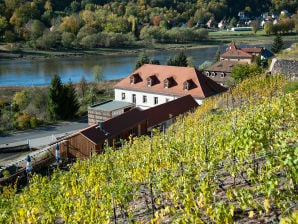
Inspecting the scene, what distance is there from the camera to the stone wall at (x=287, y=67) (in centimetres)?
2583

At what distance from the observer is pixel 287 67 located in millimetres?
26859

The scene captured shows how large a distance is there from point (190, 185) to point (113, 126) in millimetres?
16745

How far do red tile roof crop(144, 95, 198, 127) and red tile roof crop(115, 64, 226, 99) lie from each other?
6.68 ft

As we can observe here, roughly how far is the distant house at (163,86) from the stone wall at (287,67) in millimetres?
6984

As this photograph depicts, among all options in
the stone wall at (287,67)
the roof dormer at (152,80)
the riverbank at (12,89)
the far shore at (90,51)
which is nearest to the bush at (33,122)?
the roof dormer at (152,80)

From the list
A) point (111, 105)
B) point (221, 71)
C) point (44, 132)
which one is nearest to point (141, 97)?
A: point (111, 105)

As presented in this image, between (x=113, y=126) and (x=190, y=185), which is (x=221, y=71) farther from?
(x=190, y=185)

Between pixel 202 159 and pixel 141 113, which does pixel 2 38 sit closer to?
pixel 141 113

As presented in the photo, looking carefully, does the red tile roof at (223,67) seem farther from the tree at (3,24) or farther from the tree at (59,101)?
the tree at (3,24)

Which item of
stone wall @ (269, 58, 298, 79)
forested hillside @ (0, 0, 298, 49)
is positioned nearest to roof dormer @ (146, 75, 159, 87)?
stone wall @ (269, 58, 298, 79)

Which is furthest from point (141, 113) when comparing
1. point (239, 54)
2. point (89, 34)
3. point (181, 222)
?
point (89, 34)

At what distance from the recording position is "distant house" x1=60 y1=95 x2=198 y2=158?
907 inches

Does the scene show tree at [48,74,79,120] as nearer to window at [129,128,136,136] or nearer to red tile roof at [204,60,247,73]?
A: window at [129,128,136,136]

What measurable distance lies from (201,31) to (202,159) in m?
108
